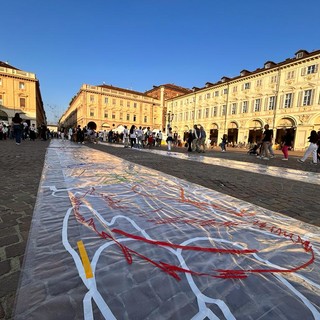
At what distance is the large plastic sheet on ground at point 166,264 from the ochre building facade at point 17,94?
149 feet

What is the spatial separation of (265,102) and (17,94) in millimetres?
44225

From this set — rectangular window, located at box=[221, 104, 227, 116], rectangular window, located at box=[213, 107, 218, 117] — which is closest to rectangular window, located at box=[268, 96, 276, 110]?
rectangular window, located at box=[221, 104, 227, 116]

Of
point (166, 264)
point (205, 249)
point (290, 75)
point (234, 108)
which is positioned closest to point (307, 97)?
point (290, 75)

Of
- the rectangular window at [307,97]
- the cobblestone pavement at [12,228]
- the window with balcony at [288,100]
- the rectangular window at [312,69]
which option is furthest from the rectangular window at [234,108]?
the cobblestone pavement at [12,228]

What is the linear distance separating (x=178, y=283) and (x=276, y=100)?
103 feet

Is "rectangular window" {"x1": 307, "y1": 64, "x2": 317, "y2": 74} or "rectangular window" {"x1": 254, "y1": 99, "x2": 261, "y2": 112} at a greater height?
"rectangular window" {"x1": 307, "y1": 64, "x2": 317, "y2": 74}

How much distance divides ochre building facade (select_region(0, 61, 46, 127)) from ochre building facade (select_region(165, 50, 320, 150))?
107ft

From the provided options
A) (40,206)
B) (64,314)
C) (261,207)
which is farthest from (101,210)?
(261,207)

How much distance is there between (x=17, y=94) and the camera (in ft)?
130

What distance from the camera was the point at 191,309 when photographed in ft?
3.37

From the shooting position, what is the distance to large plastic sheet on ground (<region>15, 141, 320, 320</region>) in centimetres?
104

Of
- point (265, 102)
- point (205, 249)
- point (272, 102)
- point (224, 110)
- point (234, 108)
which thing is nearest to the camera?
point (205, 249)

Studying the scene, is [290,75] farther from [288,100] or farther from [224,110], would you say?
[224,110]

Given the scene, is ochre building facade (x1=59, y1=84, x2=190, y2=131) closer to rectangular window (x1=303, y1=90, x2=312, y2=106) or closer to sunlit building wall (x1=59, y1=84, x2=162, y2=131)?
sunlit building wall (x1=59, y1=84, x2=162, y2=131)
